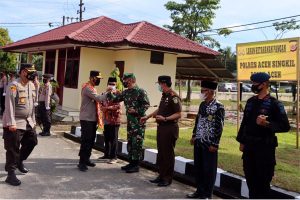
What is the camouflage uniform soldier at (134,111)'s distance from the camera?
737cm

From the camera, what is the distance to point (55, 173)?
7.14m

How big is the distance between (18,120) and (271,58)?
7.17 meters

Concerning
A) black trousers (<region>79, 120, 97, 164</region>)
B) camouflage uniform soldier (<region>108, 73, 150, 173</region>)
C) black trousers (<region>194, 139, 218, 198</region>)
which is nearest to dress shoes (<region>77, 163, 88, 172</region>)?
black trousers (<region>79, 120, 97, 164</region>)

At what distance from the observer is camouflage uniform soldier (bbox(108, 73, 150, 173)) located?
7367 millimetres

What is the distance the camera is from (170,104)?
654cm

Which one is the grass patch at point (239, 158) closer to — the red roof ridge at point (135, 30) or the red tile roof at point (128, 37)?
the red roof ridge at point (135, 30)

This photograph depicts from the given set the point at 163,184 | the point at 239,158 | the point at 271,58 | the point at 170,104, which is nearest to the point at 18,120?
the point at 170,104

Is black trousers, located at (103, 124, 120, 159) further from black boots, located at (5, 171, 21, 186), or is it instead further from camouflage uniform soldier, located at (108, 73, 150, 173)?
black boots, located at (5, 171, 21, 186)

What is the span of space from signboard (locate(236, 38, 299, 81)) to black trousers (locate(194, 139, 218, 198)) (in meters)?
5.66

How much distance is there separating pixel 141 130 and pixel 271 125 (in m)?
3.15

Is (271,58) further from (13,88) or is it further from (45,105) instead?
(13,88)

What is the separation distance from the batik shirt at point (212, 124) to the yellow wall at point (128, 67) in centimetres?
992

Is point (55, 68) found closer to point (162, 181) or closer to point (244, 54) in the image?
point (244, 54)

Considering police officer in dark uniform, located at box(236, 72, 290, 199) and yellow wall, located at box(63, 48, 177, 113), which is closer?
police officer in dark uniform, located at box(236, 72, 290, 199)
